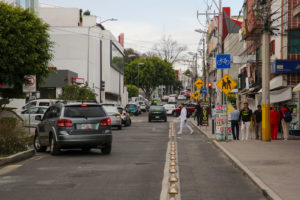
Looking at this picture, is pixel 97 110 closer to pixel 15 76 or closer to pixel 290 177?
pixel 290 177

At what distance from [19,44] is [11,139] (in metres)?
11.0

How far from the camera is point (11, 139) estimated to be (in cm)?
1519

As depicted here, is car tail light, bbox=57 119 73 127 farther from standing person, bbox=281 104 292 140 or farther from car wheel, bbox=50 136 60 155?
standing person, bbox=281 104 292 140

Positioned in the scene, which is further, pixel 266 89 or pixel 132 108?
pixel 132 108

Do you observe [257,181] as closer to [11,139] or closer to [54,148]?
[54,148]

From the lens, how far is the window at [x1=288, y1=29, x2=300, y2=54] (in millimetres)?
28812

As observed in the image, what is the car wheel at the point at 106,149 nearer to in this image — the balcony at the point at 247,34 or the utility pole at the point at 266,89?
the utility pole at the point at 266,89

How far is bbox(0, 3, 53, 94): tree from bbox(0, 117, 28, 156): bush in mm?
9841

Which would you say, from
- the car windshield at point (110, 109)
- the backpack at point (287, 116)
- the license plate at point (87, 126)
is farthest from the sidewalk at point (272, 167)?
the car windshield at point (110, 109)

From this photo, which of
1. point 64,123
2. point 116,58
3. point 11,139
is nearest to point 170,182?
point 64,123

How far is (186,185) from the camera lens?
10.1 metres

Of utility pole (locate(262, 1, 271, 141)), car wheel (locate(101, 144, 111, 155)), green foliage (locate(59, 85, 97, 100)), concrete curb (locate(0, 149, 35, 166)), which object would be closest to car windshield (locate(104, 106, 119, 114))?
green foliage (locate(59, 85, 97, 100))

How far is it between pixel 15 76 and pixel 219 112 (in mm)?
10656

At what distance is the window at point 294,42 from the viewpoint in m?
28.8
